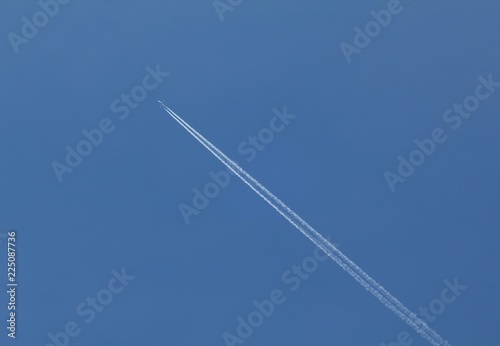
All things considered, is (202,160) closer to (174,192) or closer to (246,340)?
(174,192)

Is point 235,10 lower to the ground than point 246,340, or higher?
higher

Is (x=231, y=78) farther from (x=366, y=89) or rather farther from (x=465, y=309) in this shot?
(x=465, y=309)

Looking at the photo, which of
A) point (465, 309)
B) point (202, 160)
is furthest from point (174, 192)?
point (465, 309)

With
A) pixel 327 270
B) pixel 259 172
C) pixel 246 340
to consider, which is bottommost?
pixel 246 340

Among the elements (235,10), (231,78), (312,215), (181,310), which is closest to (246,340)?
(181,310)

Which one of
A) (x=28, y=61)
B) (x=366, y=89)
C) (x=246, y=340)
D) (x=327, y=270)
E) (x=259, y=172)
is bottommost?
(x=246, y=340)

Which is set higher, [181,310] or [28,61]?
[28,61]
